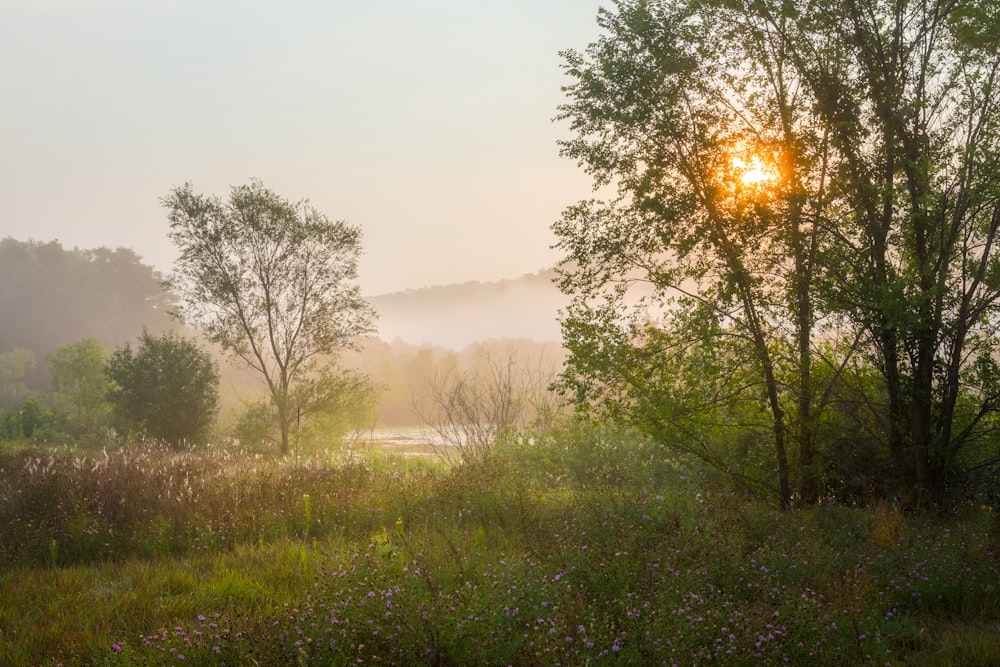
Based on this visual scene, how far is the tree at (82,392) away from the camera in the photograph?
29.9 metres

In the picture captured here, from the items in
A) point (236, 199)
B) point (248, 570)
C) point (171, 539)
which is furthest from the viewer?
point (236, 199)

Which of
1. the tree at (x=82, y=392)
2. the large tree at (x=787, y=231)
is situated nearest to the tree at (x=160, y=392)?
the tree at (x=82, y=392)

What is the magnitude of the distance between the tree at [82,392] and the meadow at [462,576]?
1878cm

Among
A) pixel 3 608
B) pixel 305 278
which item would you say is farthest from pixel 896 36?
pixel 305 278

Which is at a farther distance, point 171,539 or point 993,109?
point 993,109

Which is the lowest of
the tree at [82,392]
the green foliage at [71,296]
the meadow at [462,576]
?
the meadow at [462,576]

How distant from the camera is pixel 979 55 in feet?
31.3

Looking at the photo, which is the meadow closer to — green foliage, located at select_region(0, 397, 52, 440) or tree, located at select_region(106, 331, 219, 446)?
tree, located at select_region(106, 331, 219, 446)

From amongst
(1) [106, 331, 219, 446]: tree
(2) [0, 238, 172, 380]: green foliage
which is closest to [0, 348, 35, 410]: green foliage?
(2) [0, 238, 172, 380]: green foliage

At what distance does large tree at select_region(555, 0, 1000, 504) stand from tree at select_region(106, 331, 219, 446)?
18.8m

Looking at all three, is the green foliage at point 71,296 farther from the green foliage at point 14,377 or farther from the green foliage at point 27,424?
the green foliage at point 27,424

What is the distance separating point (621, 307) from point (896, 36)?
5.57 m

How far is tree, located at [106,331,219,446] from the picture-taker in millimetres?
24109

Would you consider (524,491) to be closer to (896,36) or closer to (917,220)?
(917,220)
